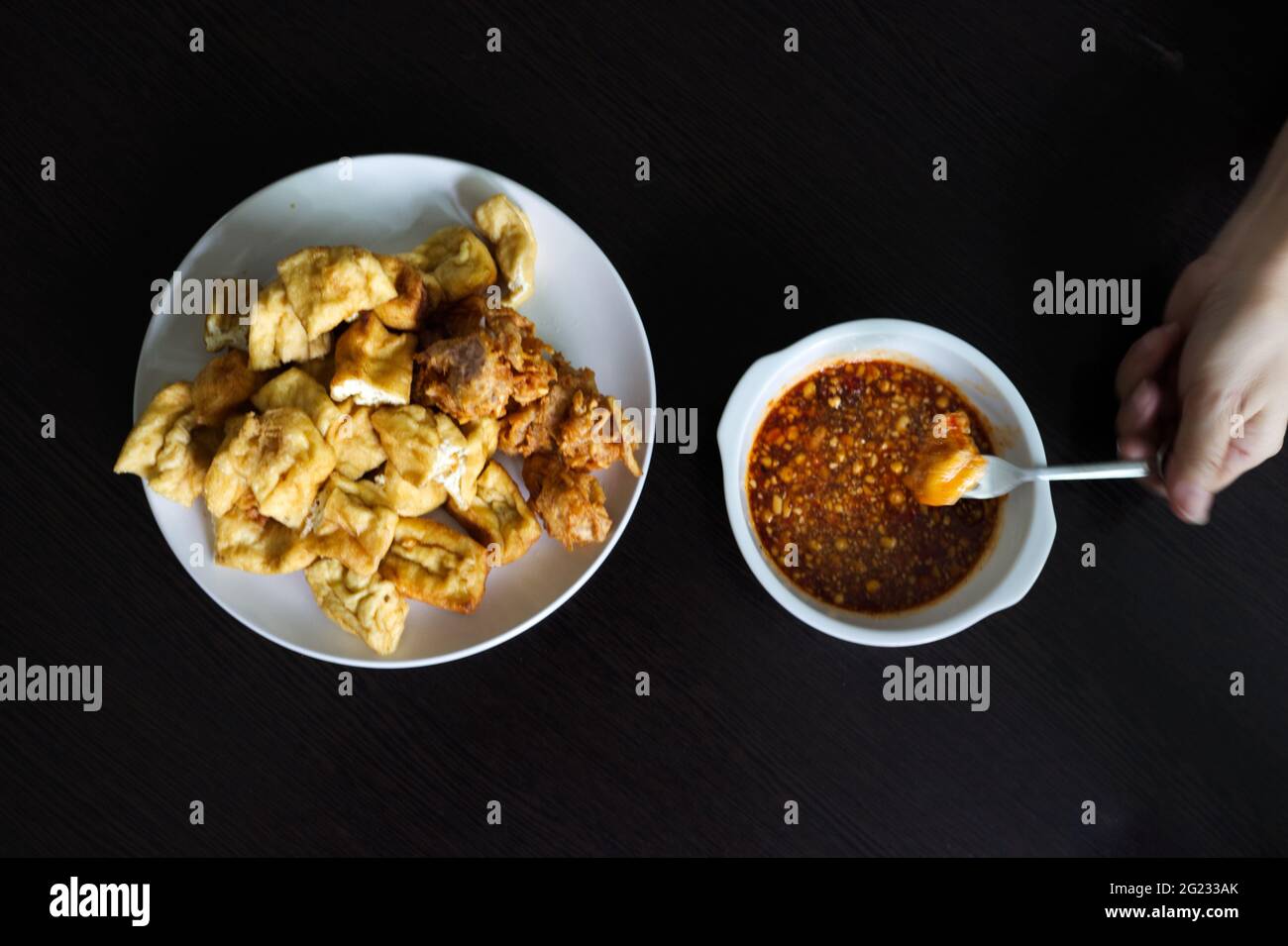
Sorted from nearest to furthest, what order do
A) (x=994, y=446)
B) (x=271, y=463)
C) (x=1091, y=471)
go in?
(x=271, y=463) → (x=1091, y=471) → (x=994, y=446)

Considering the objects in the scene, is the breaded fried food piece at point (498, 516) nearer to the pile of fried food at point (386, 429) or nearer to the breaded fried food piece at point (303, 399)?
the pile of fried food at point (386, 429)

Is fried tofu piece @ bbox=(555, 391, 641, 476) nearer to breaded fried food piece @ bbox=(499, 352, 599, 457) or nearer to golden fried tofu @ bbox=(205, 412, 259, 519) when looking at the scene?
breaded fried food piece @ bbox=(499, 352, 599, 457)

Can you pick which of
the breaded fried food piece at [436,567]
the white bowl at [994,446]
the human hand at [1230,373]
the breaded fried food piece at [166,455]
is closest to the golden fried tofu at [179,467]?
the breaded fried food piece at [166,455]

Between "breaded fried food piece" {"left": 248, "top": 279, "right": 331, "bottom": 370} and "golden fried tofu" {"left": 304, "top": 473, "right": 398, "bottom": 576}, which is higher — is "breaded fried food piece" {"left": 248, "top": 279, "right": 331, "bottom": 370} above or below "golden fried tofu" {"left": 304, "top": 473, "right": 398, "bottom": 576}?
above

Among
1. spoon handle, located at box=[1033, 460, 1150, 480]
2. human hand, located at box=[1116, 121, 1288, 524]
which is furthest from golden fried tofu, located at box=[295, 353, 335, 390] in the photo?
human hand, located at box=[1116, 121, 1288, 524]

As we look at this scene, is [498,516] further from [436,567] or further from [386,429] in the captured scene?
[386,429]

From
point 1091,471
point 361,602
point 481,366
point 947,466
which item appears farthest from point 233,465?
point 1091,471
